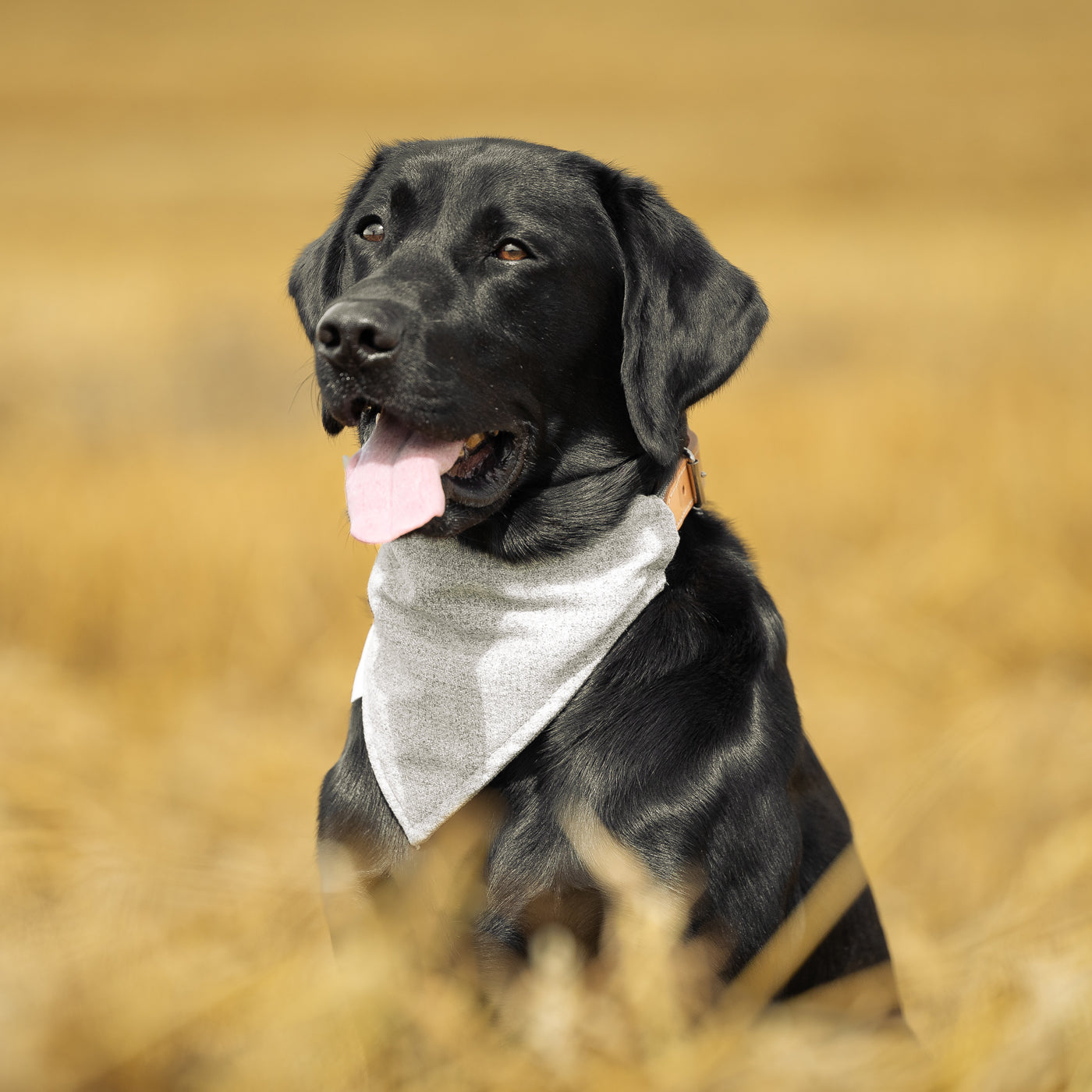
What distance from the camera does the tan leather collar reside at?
2.26 metres

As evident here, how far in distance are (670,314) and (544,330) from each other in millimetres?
257

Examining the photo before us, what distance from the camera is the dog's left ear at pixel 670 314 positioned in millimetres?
2238

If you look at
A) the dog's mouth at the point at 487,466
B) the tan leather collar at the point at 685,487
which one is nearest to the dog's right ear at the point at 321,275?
the dog's mouth at the point at 487,466

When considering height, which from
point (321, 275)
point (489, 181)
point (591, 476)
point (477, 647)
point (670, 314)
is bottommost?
point (477, 647)

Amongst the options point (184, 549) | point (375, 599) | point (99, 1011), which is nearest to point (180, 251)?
point (184, 549)

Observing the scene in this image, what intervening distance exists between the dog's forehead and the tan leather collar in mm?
561

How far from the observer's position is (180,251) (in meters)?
14.6

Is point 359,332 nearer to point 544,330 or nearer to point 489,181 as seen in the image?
point 544,330

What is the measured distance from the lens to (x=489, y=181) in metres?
2.35

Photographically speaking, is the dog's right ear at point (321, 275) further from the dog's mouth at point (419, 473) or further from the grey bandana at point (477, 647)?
the grey bandana at point (477, 647)

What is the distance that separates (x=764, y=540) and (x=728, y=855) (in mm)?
3861

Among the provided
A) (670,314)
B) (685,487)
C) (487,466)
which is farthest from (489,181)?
(685,487)

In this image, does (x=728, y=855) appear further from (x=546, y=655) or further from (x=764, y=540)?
(x=764, y=540)

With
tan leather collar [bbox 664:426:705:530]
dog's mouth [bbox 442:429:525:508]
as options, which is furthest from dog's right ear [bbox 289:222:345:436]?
tan leather collar [bbox 664:426:705:530]
